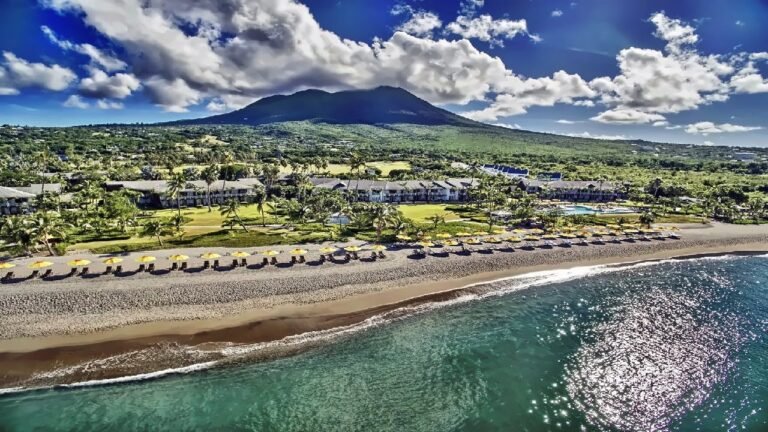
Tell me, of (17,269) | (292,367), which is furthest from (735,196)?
(17,269)

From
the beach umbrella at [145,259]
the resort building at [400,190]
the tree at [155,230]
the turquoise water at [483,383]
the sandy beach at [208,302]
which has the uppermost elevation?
the resort building at [400,190]

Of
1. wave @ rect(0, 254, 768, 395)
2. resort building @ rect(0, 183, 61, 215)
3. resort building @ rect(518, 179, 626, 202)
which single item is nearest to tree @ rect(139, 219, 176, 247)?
wave @ rect(0, 254, 768, 395)

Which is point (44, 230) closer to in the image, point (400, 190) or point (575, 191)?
point (400, 190)

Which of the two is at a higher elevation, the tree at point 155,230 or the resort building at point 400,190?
the resort building at point 400,190

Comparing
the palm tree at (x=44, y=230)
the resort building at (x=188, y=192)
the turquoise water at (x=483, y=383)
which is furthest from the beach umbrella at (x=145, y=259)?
the resort building at (x=188, y=192)

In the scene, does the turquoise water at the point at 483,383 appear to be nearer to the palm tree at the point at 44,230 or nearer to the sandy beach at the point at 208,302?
the sandy beach at the point at 208,302

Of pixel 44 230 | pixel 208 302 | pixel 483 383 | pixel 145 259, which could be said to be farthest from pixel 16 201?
pixel 483 383

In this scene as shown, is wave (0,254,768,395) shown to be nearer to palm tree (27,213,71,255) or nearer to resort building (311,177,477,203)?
palm tree (27,213,71,255)

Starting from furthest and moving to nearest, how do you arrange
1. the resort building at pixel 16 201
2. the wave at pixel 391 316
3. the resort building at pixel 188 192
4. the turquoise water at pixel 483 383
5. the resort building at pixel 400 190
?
1. the resort building at pixel 400 190
2. the resort building at pixel 188 192
3. the resort building at pixel 16 201
4. the wave at pixel 391 316
5. the turquoise water at pixel 483 383
